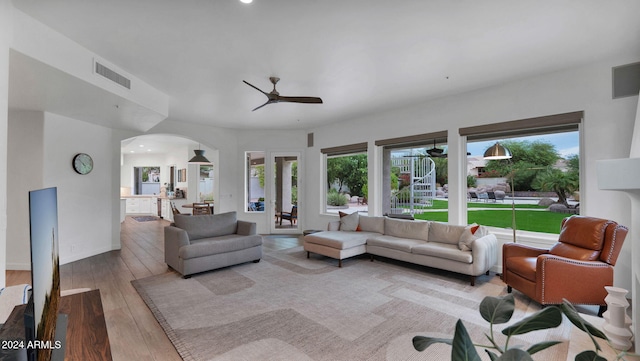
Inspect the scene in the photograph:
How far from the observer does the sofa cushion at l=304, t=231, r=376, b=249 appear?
4.61m

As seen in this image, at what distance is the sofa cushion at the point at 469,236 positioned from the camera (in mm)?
3951

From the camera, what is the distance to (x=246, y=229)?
4957 mm

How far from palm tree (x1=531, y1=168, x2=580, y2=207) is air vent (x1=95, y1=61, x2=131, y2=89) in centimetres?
581

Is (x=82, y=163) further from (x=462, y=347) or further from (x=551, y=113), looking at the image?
(x=551, y=113)

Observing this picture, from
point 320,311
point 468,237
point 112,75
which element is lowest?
point 320,311

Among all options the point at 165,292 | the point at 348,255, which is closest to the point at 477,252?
the point at 348,255

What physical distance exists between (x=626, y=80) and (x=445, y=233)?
9.04ft

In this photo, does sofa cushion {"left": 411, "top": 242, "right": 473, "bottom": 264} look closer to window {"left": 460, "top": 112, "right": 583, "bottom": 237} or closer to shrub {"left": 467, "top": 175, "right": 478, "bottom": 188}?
window {"left": 460, "top": 112, "right": 583, "bottom": 237}

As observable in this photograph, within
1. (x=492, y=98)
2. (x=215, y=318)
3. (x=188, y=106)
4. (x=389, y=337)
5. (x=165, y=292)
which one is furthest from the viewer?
(x=188, y=106)

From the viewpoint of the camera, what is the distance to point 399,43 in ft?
9.86

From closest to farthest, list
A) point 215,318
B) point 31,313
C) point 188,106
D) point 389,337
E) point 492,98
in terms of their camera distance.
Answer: point 31,313
point 389,337
point 215,318
point 492,98
point 188,106

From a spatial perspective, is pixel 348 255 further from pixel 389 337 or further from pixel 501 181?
pixel 501 181

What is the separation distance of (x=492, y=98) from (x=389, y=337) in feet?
12.2

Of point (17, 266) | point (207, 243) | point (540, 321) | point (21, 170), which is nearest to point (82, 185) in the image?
point (21, 170)
